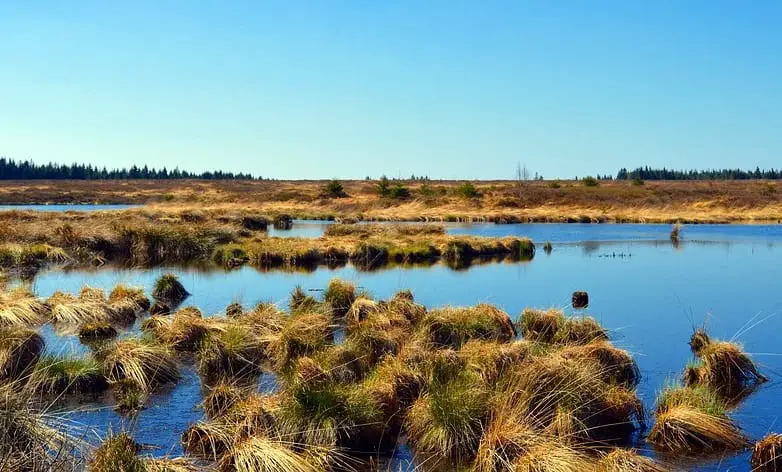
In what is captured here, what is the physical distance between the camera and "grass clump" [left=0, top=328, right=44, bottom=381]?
12.0m

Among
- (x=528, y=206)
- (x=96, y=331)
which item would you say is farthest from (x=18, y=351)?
(x=528, y=206)

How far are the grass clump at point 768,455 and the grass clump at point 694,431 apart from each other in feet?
1.73

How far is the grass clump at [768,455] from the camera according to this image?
8898mm

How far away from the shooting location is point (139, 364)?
487 inches

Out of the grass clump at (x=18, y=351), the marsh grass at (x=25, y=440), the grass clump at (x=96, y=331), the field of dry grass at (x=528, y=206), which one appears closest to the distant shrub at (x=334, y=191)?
the field of dry grass at (x=528, y=206)

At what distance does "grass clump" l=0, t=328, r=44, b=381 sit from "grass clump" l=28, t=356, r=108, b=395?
0.34 m

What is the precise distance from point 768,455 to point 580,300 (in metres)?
11.5

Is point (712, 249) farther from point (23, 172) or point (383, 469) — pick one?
point (23, 172)

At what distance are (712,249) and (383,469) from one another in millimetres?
31961

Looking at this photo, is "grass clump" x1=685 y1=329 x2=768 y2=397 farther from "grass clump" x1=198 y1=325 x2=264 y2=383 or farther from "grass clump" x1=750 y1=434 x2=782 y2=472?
Result: "grass clump" x1=198 y1=325 x2=264 y2=383

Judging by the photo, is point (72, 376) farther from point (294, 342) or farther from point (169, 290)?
point (169, 290)

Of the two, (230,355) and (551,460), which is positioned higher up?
(551,460)

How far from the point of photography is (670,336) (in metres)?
16.4

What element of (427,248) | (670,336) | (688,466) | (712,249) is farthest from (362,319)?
(712,249)
